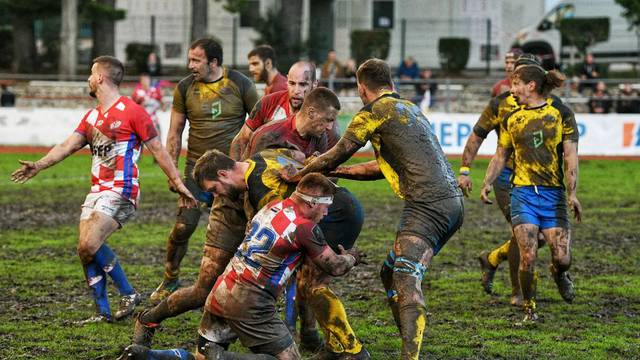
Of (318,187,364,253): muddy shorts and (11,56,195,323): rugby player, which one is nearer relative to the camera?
(318,187,364,253): muddy shorts

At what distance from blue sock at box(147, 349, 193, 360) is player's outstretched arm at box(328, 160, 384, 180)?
1653mm

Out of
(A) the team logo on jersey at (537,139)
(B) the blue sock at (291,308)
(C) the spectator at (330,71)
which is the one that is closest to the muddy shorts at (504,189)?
(A) the team logo on jersey at (537,139)

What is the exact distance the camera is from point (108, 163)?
9.55 m

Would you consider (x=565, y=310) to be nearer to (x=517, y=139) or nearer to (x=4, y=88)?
(x=517, y=139)

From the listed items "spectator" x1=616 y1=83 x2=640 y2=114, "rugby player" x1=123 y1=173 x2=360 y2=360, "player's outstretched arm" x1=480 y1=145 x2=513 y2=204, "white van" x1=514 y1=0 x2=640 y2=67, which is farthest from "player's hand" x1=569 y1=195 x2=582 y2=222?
"white van" x1=514 y1=0 x2=640 y2=67

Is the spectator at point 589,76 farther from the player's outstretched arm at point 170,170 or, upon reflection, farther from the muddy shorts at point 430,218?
the muddy shorts at point 430,218

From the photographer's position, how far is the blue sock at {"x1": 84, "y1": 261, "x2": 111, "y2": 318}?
944 centimetres

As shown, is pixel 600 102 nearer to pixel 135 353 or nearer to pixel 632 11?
pixel 632 11

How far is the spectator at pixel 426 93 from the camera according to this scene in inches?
1199

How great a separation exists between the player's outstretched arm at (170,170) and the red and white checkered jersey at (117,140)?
0.27 feet

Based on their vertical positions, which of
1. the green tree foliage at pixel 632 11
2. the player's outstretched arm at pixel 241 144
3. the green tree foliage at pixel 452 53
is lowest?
the player's outstretched arm at pixel 241 144

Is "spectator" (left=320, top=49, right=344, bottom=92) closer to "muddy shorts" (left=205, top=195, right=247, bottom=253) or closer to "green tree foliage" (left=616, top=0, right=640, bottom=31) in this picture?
"green tree foliage" (left=616, top=0, right=640, bottom=31)

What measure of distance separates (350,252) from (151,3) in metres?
37.8

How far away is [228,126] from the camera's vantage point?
1078 centimetres
